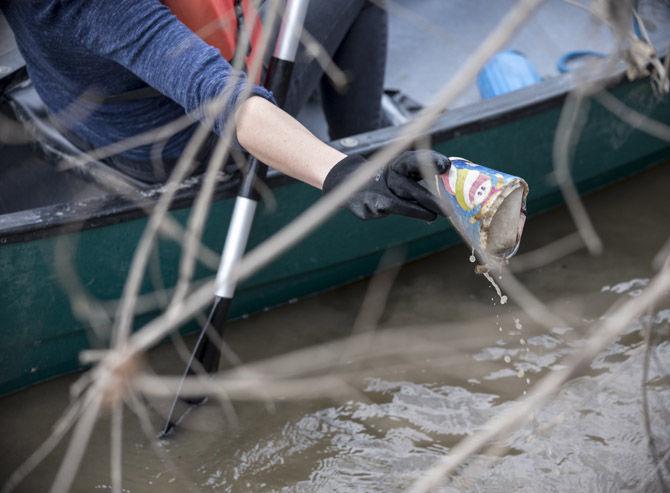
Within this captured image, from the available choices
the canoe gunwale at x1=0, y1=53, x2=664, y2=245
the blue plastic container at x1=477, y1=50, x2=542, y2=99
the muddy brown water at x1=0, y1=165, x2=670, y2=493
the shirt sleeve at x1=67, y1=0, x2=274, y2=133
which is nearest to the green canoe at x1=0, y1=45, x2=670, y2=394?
the canoe gunwale at x1=0, y1=53, x2=664, y2=245

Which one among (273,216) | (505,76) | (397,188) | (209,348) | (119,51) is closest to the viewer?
(397,188)

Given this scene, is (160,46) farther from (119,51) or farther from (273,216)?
(273,216)

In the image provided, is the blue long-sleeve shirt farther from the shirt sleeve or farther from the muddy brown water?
the muddy brown water

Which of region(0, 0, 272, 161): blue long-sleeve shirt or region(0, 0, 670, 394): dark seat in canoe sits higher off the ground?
region(0, 0, 272, 161): blue long-sleeve shirt

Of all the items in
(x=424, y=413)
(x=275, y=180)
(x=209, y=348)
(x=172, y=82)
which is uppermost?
(x=172, y=82)

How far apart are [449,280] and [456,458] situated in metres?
2.21

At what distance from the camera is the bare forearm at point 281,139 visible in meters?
1.70

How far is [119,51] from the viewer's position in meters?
1.82

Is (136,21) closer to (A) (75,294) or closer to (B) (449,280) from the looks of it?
(A) (75,294)

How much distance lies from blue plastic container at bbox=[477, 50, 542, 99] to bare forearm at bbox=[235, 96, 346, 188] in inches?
62.7

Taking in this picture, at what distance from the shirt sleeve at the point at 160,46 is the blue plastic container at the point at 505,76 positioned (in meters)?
1.58

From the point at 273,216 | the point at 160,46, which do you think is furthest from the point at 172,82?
the point at 273,216

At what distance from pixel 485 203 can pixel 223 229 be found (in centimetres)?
111

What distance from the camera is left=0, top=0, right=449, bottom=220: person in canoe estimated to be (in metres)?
1.63
